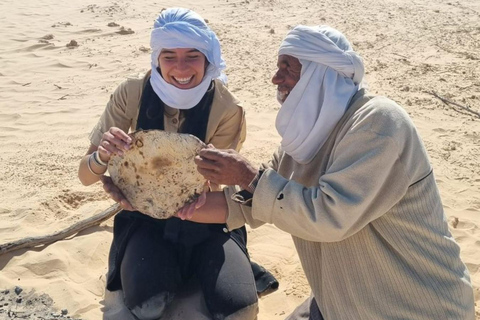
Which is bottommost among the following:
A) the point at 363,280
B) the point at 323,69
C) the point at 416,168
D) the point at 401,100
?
the point at 401,100

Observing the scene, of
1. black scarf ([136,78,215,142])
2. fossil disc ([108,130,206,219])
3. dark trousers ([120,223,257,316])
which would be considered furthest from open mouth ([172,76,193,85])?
dark trousers ([120,223,257,316])

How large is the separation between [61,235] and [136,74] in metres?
1.21

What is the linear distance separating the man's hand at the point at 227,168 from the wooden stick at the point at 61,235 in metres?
1.75

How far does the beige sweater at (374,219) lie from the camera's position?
6.22 feet

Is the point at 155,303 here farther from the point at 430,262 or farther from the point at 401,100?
the point at 401,100

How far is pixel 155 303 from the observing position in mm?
2703

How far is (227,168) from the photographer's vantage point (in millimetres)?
2059

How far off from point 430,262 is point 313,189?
54 centimetres

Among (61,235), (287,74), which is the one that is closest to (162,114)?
(287,74)

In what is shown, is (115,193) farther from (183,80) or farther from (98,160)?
(183,80)

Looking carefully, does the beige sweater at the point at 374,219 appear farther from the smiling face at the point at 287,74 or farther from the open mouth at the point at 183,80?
the open mouth at the point at 183,80

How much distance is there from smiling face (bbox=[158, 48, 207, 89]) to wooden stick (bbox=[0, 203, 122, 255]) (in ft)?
4.49

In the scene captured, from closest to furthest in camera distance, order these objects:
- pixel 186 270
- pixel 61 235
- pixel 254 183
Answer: pixel 254 183 < pixel 186 270 < pixel 61 235

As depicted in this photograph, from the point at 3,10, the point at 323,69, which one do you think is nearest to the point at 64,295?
the point at 323,69
